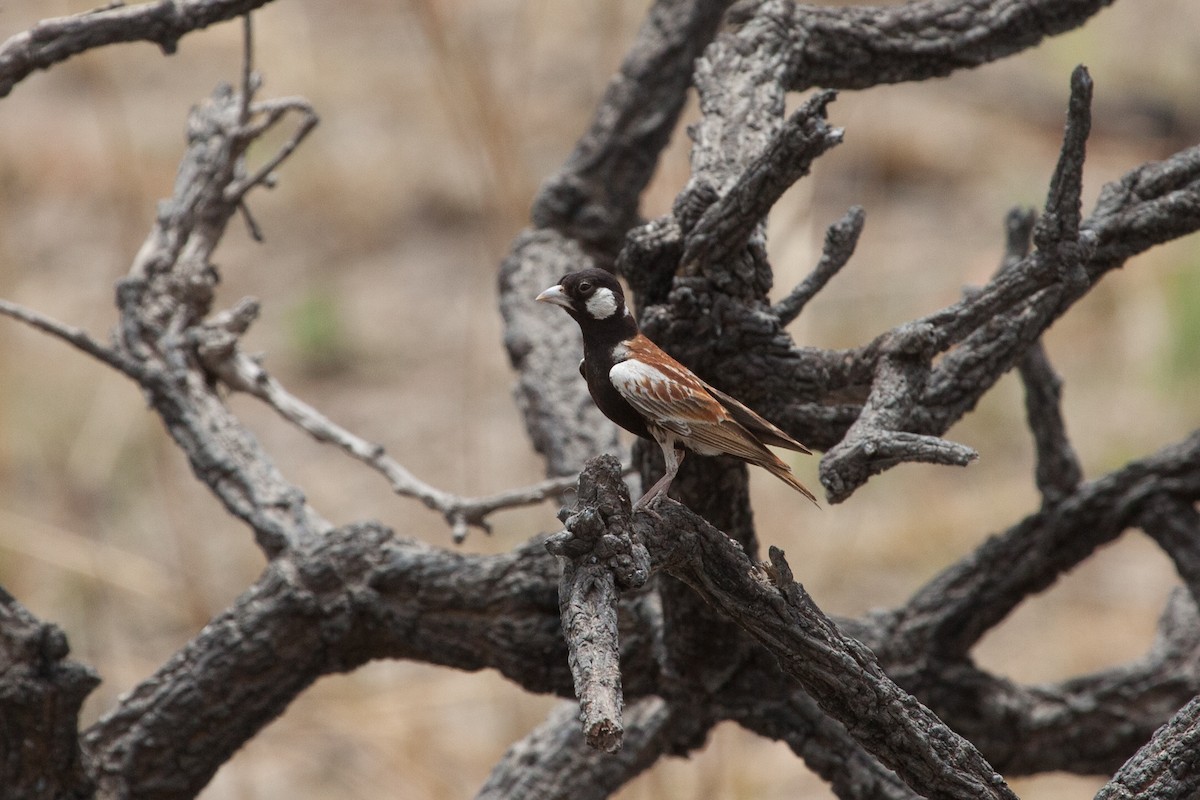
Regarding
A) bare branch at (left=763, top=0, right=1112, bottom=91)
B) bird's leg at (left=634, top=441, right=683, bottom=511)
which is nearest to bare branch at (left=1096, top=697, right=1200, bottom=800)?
bird's leg at (left=634, top=441, right=683, bottom=511)

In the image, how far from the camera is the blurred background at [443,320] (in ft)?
16.5

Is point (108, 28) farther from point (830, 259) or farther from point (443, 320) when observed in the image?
point (443, 320)

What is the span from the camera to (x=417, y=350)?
7984mm

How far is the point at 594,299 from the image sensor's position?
238cm

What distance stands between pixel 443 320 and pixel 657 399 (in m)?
6.18

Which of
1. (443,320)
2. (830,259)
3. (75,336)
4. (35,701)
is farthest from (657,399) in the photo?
(443,320)

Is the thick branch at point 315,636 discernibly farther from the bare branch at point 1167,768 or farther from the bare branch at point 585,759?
the bare branch at point 1167,768

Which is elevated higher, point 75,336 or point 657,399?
point 75,336

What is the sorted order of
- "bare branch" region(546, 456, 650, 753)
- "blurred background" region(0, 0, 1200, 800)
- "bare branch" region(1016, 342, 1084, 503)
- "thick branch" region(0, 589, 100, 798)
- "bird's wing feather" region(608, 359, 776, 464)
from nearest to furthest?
"bare branch" region(546, 456, 650, 753)
"bird's wing feather" region(608, 359, 776, 464)
"thick branch" region(0, 589, 100, 798)
"bare branch" region(1016, 342, 1084, 503)
"blurred background" region(0, 0, 1200, 800)

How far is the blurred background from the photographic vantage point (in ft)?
16.5

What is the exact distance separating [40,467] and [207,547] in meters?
0.92

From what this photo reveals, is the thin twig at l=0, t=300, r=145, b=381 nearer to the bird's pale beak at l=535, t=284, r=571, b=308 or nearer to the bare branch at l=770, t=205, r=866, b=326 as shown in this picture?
the bird's pale beak at l=535, t=284, r=571, b=308

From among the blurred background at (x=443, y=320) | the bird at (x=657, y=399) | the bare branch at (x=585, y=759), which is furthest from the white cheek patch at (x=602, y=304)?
the blurred background at (x=443, y=320)

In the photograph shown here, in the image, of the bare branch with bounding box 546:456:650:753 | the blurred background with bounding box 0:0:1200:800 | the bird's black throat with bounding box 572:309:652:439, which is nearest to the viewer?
the bare branch with bounding box 546:456:650:753
